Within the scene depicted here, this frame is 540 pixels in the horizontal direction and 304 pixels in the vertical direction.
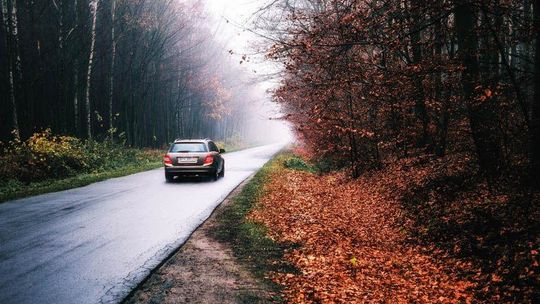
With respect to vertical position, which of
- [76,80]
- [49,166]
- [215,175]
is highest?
[76,80]

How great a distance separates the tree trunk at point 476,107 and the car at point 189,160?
10050mm

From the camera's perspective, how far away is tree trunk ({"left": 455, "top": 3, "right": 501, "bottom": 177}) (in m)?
8.49

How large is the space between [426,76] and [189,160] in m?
9.15

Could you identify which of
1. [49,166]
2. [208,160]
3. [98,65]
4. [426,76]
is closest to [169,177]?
[208,160]

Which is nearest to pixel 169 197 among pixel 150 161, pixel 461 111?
pixel 461 111

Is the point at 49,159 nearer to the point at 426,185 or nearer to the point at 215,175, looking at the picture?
the point at 215,175

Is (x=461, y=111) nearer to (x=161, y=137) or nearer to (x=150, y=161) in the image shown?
(x=150, y=161)

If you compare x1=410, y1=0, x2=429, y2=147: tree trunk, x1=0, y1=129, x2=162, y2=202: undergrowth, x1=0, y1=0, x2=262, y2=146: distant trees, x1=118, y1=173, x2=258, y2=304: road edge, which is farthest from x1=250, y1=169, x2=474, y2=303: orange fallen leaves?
x1=0, y1=0, x2=262, y2=146: distant trees

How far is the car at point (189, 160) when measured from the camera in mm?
15664

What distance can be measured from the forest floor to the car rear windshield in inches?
227

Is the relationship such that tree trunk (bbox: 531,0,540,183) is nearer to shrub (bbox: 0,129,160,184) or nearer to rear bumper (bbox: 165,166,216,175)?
rear bumper (bbox: 165,166,216,175)

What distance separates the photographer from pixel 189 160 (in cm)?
1574

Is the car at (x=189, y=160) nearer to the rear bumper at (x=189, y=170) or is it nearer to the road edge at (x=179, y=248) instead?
the rear bumper at (x=189, y=170)

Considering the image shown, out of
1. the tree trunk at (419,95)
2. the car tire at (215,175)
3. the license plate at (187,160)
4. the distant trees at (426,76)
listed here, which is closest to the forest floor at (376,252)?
the distant trees at (426,76)
